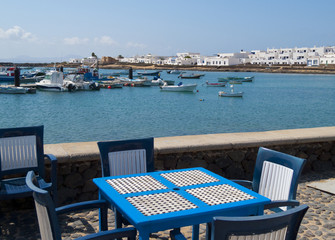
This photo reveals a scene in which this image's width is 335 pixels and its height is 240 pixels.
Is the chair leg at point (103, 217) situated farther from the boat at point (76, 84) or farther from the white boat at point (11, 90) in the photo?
the boat at point (76, 84)

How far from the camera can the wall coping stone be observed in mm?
4781

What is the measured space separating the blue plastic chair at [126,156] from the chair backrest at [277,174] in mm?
1058

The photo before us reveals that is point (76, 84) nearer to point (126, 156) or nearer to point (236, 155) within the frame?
point (236, 155)

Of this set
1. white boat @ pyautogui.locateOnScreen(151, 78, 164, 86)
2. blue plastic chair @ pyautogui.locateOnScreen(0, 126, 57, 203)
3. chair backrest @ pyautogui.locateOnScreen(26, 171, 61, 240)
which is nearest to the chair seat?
blue plastic chair @ pyautogui.locateOnScreen(0, 126, 57, 203)

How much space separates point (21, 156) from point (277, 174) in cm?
259

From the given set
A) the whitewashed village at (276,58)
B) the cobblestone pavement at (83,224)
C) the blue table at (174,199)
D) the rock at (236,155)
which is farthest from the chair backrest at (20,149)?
the whitewashed village at (276,58)

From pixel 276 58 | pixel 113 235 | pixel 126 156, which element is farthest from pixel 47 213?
pixel 276 58

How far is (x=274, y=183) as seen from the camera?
3.47 m

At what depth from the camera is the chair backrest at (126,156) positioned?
12.1 feet

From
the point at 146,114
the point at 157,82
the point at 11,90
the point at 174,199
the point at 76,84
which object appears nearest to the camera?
the point at 174,199

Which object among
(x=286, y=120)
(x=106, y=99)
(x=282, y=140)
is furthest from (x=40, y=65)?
(x=282, y=140)

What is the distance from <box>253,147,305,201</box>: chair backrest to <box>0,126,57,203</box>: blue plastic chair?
2.10 metres

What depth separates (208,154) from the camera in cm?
557

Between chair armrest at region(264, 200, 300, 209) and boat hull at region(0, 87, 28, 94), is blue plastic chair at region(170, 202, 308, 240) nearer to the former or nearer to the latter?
chair armrest at region(264, 200, 300, 209)
